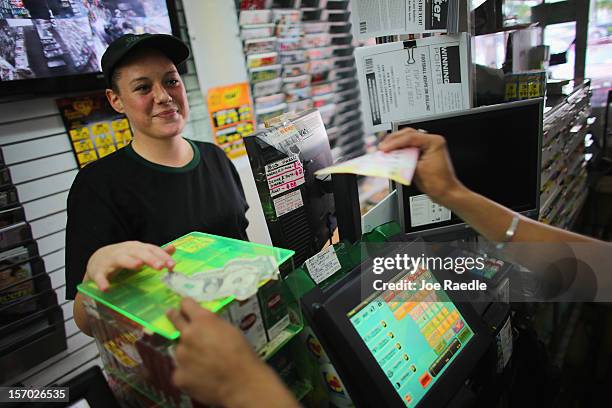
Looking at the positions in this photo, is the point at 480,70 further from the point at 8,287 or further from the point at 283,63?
the point at 8,287

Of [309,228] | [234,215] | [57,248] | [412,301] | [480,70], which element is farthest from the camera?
[57,248]

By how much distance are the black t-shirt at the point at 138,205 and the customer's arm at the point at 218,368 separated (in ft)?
2.74

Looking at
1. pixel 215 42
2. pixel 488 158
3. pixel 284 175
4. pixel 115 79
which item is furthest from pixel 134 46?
pixel 215 42

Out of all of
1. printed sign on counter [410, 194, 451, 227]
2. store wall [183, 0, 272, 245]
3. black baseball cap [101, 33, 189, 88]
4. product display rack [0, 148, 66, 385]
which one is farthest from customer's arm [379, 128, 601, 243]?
store wall [183, 0, 272, 245]

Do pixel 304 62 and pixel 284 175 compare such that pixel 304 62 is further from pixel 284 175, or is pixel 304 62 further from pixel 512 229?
pixel 512 229

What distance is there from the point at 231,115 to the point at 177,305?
282 centimetres

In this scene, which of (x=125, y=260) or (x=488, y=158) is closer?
(x=125, y=260)

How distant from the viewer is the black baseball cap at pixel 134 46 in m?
1.30

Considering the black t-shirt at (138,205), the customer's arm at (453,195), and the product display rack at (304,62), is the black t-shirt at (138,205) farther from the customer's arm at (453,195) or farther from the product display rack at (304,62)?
the product display rack at (304,62)

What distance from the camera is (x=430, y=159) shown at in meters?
1.06

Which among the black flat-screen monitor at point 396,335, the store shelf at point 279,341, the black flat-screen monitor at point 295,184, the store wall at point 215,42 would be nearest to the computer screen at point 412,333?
the black flat-screen monitor at point 396,335

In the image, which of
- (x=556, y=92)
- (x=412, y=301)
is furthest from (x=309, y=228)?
(x=556, y=92)

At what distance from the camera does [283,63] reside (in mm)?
3646

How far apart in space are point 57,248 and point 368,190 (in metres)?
3.45
